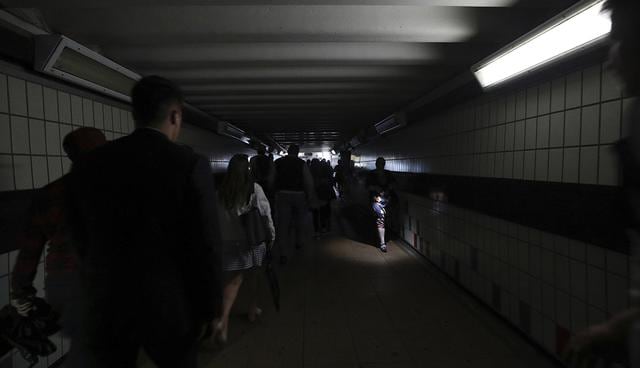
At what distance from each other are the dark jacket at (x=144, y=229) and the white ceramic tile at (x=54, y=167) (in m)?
1.83

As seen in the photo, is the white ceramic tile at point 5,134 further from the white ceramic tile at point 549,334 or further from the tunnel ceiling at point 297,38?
the white ceramic tile at point 549,334

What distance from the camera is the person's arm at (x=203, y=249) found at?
139 cm

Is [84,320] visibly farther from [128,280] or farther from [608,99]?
[608,99]

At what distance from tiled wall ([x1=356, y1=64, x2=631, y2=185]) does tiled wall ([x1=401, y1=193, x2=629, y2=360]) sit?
50cm

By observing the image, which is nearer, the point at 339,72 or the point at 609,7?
the point at 609,7

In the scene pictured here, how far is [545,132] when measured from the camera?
9.37 feet

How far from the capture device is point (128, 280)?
1325 mm

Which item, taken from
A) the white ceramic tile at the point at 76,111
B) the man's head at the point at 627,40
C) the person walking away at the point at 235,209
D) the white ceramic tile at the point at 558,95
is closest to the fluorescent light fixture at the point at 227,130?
the white ceramic tile at the point at 76,111

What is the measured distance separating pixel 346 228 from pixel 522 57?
625 cm

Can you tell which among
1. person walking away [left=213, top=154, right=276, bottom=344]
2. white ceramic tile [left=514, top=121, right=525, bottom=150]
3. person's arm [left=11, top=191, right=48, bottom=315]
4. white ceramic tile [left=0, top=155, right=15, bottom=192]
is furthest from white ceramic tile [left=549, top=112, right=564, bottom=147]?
white ceramic tile [left=0, top=155, right=15, bottom=192]

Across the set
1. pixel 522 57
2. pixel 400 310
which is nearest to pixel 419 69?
pixel 522 57

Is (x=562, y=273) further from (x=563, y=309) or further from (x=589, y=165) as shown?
(x=589, y=165)

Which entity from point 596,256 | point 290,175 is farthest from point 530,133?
point 290,175

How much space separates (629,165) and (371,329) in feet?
8.73
